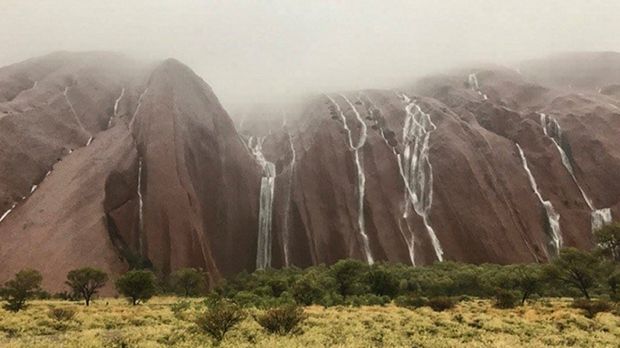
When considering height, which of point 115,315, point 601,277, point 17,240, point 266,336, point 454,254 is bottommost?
point 454,254

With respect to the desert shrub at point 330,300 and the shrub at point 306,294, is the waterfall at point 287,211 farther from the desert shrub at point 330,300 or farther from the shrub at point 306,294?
the desert shrub at point 330,300

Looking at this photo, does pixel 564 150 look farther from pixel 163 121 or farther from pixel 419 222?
pixel 163 121

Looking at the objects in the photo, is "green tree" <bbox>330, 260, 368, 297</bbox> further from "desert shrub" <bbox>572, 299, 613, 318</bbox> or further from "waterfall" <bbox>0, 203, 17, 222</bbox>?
"waterfall" <bbox>0, 203, 17, 222</bbox>

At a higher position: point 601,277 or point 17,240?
point 17,240

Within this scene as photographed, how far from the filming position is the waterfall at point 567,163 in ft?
308

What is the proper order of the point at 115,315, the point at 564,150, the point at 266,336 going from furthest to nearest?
the point at 564,150
the point at 115,315
the point at 266,336

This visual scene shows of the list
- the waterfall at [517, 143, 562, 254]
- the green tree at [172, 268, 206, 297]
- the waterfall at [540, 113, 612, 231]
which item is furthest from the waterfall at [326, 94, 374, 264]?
the waterfall at [540, 113, 612, 231]

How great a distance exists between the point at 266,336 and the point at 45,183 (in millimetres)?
81609

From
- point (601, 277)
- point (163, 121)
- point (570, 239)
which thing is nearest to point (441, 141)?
point (570, 239)

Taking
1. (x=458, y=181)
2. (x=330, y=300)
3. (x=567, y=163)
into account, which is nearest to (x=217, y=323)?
(x=330, y=300)

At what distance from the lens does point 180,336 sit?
2241 cm

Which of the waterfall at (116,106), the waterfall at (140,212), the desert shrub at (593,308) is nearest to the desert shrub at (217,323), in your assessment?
the desert shrub at (593,308)

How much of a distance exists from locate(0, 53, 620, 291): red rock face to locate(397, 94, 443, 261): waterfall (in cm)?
38

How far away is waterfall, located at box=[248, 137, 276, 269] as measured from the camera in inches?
3841
